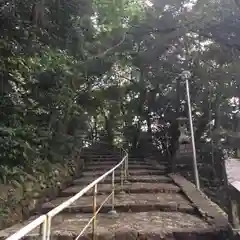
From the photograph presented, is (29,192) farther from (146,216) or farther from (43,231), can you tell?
(43,231)

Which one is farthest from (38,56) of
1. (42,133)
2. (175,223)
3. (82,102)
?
(82,102)

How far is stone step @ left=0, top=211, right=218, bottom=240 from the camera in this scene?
13.3 ft

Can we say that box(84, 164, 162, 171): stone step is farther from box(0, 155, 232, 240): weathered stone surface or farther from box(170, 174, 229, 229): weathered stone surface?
box(170, 174, 229, 229): weathered stone surface

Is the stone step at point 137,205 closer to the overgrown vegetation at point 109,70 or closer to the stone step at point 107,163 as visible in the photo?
the overgrown vegetation at point 109,70

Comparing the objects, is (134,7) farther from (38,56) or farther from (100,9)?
(38,56)

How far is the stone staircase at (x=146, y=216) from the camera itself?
4.10 meters

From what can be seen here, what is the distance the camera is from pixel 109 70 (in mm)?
12805

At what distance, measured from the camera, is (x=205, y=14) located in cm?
848

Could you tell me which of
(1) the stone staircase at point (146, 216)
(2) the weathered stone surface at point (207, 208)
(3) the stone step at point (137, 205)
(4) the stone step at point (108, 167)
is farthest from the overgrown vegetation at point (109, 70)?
(2) the weathered stone surface at point (207, 208)

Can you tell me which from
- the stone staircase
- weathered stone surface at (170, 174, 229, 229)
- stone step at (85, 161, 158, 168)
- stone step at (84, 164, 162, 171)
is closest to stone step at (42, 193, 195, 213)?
the stone staircase

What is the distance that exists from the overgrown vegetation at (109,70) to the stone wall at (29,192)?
0.17 meters

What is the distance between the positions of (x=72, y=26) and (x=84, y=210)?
3203mm

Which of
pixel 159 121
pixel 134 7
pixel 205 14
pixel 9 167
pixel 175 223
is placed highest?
pixel 134 7

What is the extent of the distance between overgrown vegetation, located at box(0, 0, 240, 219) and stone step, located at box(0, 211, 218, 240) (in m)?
1.16
